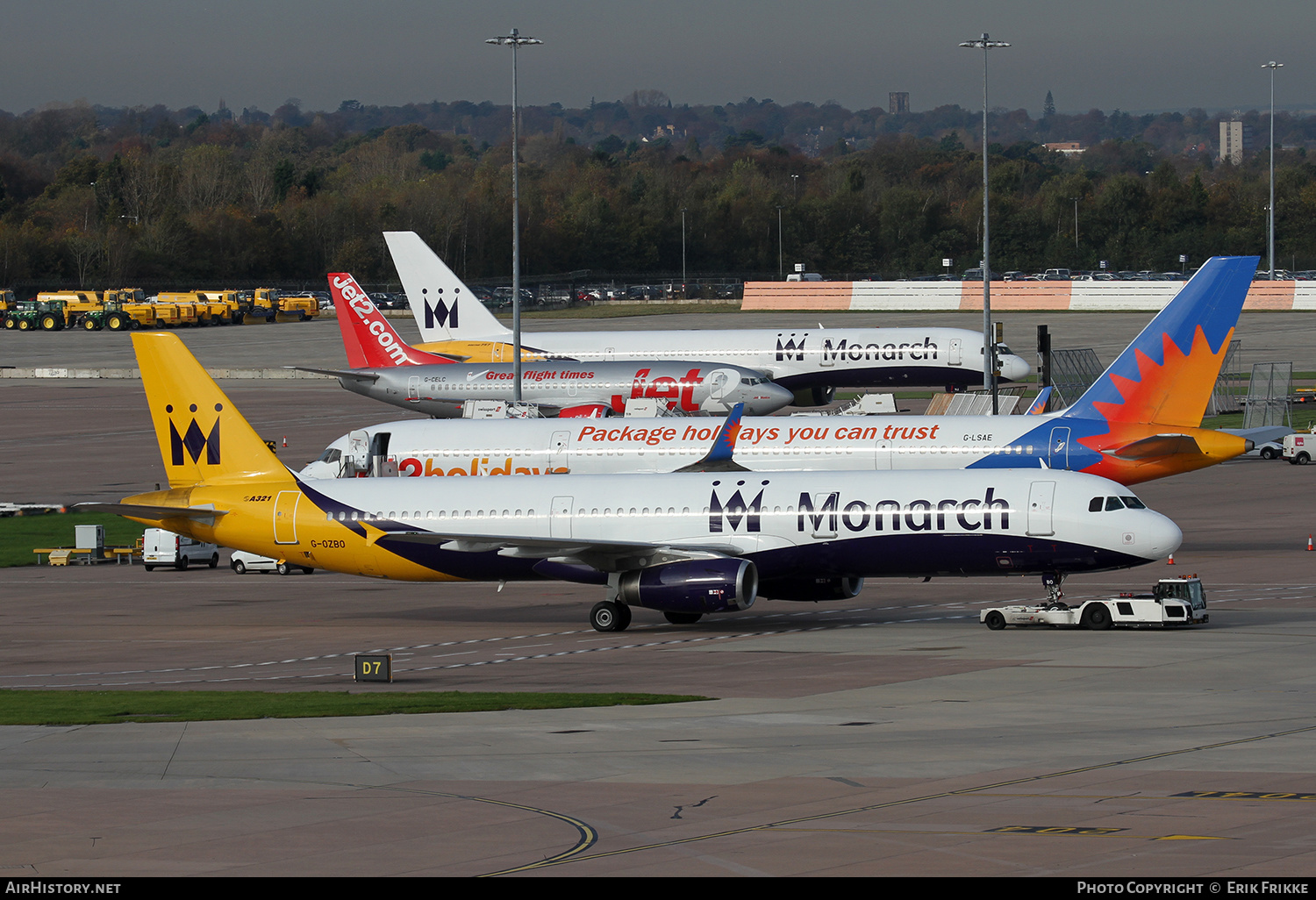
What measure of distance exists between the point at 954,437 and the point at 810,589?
13502 mm

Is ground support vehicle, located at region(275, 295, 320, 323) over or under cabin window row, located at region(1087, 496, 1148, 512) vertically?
over

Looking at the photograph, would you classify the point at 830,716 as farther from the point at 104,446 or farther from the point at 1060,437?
the point at 104,446

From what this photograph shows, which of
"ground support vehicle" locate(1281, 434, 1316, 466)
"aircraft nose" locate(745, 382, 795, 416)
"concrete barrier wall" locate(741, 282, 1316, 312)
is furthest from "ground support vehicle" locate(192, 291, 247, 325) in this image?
"ground support vehicle" locate(1281, 434, 1316, 466)

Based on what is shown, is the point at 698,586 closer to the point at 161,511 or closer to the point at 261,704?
the point at 261,704

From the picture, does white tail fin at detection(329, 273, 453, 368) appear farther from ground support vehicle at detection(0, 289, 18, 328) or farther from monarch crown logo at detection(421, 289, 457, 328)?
ground support vehicle at detection(0, 289, 18, 328)

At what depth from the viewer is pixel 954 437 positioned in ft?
182

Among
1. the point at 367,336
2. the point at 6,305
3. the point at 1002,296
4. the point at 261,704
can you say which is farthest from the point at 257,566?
the point at 6,305

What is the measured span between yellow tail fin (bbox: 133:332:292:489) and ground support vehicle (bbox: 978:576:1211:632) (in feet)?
68.8

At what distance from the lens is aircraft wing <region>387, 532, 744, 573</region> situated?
43219 millimetres

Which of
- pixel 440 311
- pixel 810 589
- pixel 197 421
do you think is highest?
pixel 440 311

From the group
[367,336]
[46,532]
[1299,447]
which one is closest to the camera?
[46,532]

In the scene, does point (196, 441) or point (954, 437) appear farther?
point (954, 437)

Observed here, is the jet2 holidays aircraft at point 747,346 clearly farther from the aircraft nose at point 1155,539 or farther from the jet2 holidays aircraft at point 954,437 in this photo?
the aircraft nose at point 1155,539

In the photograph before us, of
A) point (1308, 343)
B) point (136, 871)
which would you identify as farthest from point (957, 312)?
point (136, 871)
